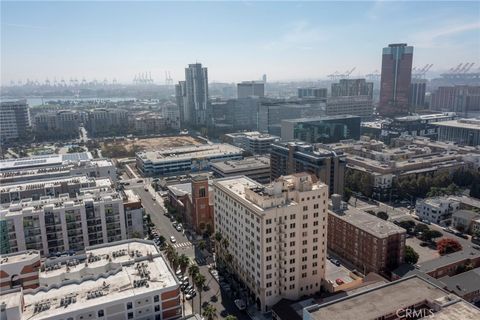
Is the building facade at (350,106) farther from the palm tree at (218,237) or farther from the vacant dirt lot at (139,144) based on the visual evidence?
the palm tree at (218,237)

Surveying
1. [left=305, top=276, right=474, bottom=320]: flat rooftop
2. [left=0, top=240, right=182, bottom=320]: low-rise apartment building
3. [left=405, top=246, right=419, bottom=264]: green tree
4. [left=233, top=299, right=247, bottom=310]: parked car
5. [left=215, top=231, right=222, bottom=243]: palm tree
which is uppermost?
[left=0, top=240, right=182, bottom=320]: low-rise apartment building

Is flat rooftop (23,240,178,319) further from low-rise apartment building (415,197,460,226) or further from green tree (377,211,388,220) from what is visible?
low-rise apartment building (415,197,460,226)

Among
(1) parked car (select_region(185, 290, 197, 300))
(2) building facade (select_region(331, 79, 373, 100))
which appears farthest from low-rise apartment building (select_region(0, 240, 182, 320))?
(2) building facade (select_region(331, 79, 373, 100))

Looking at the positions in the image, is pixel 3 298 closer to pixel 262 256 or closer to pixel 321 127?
pixel 262 256

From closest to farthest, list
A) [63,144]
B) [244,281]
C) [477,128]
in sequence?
[244,281], [477,128], [63,144]

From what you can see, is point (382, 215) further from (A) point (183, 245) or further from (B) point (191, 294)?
(B) point (191, 294)

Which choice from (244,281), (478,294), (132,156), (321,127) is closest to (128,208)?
(244,281)
